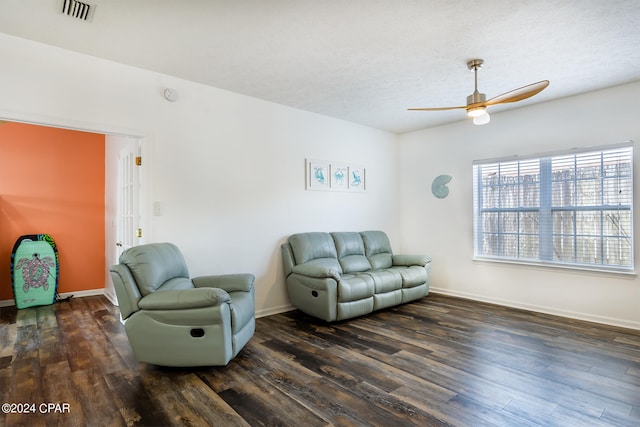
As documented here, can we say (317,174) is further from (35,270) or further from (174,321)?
(35,270)

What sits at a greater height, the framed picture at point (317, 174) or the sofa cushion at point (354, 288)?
the framed picture at point (317, 174)

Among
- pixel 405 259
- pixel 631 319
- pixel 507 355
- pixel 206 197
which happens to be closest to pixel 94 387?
pixel 206 197

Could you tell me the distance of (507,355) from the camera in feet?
9.42

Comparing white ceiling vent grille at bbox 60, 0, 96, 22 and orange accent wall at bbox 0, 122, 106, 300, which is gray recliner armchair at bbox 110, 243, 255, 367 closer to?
white ceiling vent grille at bbox 60, 0, 96, 22

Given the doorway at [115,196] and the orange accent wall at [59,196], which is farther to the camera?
the orange accent wall at [59,196]

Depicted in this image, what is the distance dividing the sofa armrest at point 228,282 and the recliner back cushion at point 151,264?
0.20 meters

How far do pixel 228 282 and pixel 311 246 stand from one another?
1317 mm

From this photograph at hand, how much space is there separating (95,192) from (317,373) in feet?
15.6

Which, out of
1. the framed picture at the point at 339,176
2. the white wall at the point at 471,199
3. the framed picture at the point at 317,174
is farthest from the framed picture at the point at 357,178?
the white wall at the point at 471,199

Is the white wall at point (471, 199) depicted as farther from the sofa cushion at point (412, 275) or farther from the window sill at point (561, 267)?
the sofa cushion at point (412, 275)

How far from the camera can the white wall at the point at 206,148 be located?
2.82m

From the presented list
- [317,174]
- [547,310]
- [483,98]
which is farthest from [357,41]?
[547,310]

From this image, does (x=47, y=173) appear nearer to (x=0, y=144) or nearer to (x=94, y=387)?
(x=0, y=144)

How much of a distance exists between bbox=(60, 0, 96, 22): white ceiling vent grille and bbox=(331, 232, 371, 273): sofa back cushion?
3.35 meters
